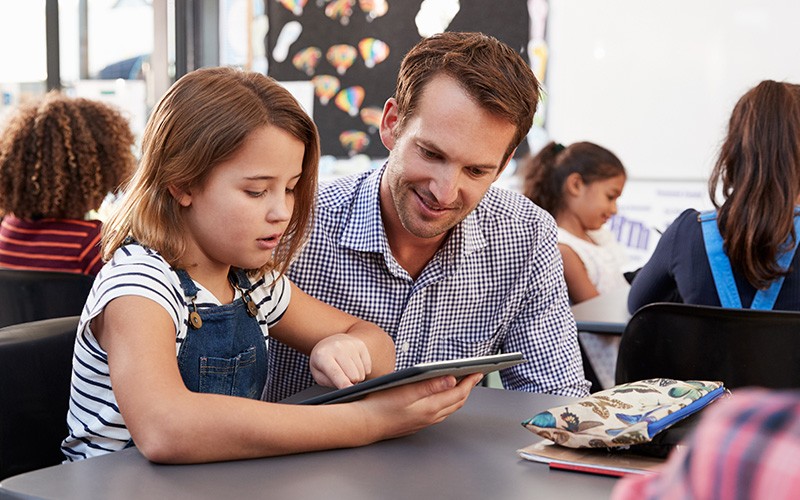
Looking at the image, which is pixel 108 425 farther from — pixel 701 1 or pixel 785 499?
pixel 701 1

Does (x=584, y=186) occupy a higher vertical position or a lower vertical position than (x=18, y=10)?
lower

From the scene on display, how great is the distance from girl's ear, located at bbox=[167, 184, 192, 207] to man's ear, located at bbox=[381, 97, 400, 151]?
0.49 meters

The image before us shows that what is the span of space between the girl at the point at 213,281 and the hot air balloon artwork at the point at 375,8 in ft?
12.4

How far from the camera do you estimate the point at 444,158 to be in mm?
1535

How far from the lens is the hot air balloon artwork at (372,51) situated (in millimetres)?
5023

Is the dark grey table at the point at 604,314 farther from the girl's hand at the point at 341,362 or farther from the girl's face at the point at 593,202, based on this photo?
the girl's hand at the point at 341,362

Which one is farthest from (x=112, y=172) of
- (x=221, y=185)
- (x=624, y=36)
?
Result: (x=624, y=36)

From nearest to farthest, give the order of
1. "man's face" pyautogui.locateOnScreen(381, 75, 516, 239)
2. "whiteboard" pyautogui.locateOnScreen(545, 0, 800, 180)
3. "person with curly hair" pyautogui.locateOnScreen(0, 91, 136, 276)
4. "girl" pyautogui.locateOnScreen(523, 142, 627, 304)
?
"man's face" pyautogui.locateOnScreen(381, 75, 516, 239)
"person with curly hair" pyautogui.locateOnScreen(0, 91, 136, 276)
"girl" pyautogui.locateOnScreen(523, 142, 627, 304)
"whiteboard" pyautogui.locateOnScreen(545, 0, 800, 180)

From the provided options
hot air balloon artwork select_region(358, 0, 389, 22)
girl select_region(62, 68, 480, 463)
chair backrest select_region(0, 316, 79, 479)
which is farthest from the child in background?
chair backrest select_region(0, 316, 79, 479)

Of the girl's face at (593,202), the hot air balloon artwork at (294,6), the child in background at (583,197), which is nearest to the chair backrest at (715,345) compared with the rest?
the child in background at (583,197)

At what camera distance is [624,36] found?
14.6ft

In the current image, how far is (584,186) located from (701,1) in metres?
1.37

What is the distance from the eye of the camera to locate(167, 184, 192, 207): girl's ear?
1253mm

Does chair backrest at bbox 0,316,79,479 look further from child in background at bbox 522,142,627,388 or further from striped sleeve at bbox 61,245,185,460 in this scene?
child in background at bbox 522,142,627,388
